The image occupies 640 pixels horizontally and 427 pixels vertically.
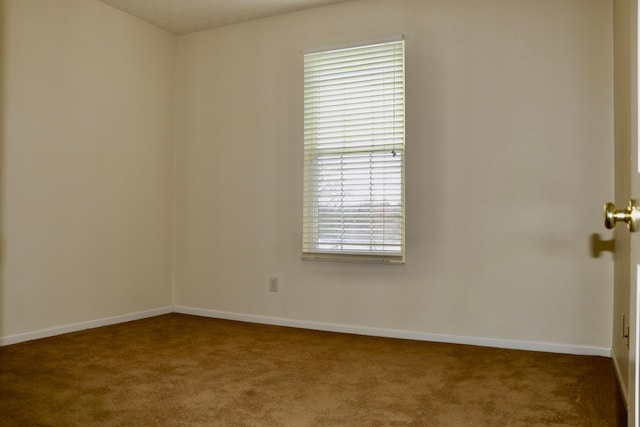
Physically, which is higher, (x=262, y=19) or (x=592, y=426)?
(x=262, y=19)

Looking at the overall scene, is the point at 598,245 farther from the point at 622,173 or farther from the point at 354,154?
the point at 354,154

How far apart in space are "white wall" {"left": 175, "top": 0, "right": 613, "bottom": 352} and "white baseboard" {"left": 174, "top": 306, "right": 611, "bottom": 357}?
0.11 feet

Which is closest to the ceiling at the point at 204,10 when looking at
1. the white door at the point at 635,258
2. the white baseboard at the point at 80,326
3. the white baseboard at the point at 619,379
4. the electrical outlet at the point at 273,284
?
the electrical outlet at the point at 273,284

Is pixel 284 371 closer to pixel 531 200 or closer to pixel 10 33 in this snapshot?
pixel 531 200

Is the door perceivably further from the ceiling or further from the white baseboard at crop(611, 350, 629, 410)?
the ceiling

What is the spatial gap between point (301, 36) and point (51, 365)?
285 cm

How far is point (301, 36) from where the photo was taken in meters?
4.20

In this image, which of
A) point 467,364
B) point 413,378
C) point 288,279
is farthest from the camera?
point 288,279

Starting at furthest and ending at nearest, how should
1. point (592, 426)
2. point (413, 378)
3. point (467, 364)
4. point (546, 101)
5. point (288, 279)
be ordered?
point (288, 279)
point (546, 101)
point (467, 364)
point (413, 378)
point (592, 426)

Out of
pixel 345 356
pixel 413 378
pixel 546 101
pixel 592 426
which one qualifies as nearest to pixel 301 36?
pixel 546 101

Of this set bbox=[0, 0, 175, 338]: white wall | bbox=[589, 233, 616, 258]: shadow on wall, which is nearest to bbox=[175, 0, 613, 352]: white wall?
bbox=[589, 233, 616, 258]: shadow on wall

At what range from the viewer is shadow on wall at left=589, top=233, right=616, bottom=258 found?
3.22 m

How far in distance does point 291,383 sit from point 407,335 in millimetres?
1319

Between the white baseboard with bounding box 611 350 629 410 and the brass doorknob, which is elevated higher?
the brass doorknob
